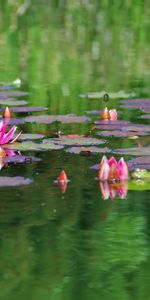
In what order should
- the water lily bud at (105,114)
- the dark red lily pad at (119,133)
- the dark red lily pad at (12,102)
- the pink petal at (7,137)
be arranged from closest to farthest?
the pink petal at (7,137), the dark red lily pad at (119,133), the water lily bud at (105,114), the dark red lily pad at (12,102)

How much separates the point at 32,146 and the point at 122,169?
0.77 metres

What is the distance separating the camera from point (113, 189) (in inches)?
126

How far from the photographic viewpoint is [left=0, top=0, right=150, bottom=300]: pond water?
220 cm

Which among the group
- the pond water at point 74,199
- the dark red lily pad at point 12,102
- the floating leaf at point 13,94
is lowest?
the pond water at point 74,199

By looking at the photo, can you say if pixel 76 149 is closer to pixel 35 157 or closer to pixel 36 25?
pixel 35 157

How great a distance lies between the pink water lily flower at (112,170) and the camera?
3.26 m

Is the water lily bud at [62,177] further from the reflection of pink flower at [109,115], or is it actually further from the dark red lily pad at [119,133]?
the reflection of pink flower at [109,115]

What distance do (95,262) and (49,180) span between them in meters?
1.01

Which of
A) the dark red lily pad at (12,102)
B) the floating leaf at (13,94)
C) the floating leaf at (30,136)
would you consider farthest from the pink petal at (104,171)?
the floating leaf at (13,94)

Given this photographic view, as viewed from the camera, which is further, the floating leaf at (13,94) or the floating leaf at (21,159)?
the floating leaf at (13,94)

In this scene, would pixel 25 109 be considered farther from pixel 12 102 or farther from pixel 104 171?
pixel 104 171

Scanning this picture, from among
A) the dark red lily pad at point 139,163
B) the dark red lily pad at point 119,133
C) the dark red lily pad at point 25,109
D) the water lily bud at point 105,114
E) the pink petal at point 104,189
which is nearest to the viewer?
the pink petal at point 104,189

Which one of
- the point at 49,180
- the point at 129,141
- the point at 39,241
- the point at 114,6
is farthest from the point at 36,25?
the point at 39,241

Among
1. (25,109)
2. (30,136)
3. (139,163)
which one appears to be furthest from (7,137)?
(25,109)
